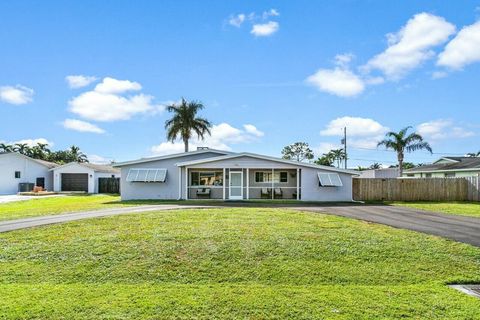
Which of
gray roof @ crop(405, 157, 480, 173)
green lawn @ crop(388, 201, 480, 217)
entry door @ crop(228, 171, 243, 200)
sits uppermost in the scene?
gray roof @ crop(405, 157, 480, 173)

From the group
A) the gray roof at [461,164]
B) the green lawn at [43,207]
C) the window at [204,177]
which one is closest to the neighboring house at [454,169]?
the gray roof at [461,164]

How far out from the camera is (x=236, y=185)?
25.4 m

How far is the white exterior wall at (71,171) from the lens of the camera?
3859 centimetres

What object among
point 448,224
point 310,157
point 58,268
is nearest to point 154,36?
point 58,268

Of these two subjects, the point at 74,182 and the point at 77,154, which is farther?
the point at 77,154

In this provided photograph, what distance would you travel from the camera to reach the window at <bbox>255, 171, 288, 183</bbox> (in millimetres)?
26031

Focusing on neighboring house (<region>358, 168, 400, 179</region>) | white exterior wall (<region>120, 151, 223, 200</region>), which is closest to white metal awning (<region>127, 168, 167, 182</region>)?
white exterior wall (<region>120, 151, 223, 200</region>)

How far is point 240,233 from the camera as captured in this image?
29.6 feet

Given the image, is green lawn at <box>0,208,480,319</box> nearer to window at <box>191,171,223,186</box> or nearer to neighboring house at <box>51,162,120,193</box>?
window at <box>191,171,223,186</box>

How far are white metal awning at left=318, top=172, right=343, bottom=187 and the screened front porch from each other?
157cm

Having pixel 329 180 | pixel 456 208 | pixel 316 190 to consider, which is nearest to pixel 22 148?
pixel 316 190

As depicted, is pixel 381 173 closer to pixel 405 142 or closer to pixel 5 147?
pixel 405 142

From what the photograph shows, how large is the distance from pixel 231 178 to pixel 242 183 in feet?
2.83

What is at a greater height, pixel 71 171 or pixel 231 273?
pixel 71 171
